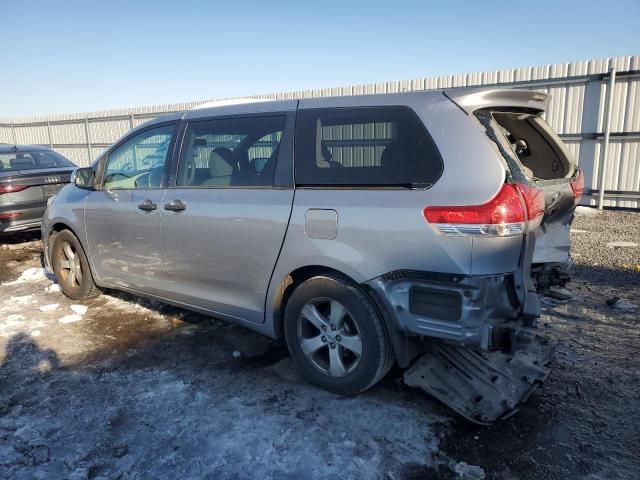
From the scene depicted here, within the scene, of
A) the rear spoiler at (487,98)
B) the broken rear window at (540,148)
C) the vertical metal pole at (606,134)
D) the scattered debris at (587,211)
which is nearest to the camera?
the rear spoiler at (487,98)

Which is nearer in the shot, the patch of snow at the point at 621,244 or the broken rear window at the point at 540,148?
the broken rear window at the point at 540,148

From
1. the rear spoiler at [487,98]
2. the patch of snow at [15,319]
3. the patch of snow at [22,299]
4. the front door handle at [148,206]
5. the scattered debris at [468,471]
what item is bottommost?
the scattered debris at [468,471]

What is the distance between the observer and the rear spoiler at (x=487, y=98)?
2.68 metres

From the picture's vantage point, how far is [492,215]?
243cm

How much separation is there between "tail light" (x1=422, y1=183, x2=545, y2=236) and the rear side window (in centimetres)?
22

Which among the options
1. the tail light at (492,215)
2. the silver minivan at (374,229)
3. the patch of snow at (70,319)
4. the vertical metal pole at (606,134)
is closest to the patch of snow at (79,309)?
the patch of snow at (70,319)

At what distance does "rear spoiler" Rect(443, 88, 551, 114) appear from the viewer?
8.79 feet

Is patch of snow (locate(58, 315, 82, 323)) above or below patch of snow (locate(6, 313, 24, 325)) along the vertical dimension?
below

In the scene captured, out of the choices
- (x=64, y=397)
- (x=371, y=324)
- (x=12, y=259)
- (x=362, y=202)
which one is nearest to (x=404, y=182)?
(x=362, y=202)

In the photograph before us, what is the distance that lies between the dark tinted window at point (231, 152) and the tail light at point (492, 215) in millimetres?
1252

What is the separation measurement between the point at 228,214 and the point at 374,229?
3.83 ft

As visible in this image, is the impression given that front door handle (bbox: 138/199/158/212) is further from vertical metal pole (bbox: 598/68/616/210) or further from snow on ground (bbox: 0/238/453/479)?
vertical metal pole (bbox: 598/68/616/210)

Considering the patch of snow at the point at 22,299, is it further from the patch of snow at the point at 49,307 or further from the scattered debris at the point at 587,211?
the scattered debris at the point at 587,211

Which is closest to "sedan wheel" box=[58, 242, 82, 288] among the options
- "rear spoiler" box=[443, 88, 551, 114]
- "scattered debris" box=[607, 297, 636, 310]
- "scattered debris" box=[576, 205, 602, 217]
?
"rear spoiler" box=[443, 88, 551, 114]
